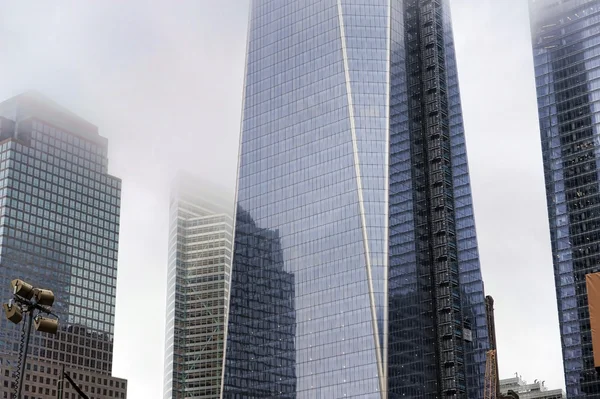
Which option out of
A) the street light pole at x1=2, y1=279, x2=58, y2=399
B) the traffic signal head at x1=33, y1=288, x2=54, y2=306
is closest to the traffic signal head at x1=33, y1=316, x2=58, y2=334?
the street light pole at x1=2, y1=279, x2=58, y2=399

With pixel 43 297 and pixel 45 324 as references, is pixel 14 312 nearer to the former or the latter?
pixel 43 297

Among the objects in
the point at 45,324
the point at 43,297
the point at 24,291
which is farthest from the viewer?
the point at 43,297

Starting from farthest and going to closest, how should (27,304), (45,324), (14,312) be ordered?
(27,304), (14,312), (45,324)

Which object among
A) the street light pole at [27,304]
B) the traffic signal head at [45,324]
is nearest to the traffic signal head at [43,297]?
the street light pole at [27,304]

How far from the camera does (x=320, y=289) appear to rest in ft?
652

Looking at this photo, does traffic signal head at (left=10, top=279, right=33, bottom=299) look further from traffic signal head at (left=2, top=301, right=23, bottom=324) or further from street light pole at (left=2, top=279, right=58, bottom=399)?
traffic signal head at (left=2, top=301, right=23, bottom=324)

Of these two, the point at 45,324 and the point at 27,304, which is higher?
the point at 27,304

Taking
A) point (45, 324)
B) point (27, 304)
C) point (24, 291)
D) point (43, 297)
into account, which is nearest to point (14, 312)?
point (27, 304)

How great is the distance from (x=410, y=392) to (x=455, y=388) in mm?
11993

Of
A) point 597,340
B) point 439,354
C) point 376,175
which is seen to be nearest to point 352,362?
point 439,354

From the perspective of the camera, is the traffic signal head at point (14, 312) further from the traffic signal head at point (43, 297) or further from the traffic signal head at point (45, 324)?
the traffic signal head at point (43, 297)

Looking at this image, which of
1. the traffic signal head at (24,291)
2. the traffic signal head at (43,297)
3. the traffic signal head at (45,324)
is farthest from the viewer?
the traffic signal head at (43,297)

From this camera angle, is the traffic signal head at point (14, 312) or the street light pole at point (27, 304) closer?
the street light pole at point (27, 304)

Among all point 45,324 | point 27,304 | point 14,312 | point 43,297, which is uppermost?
point 43,297
